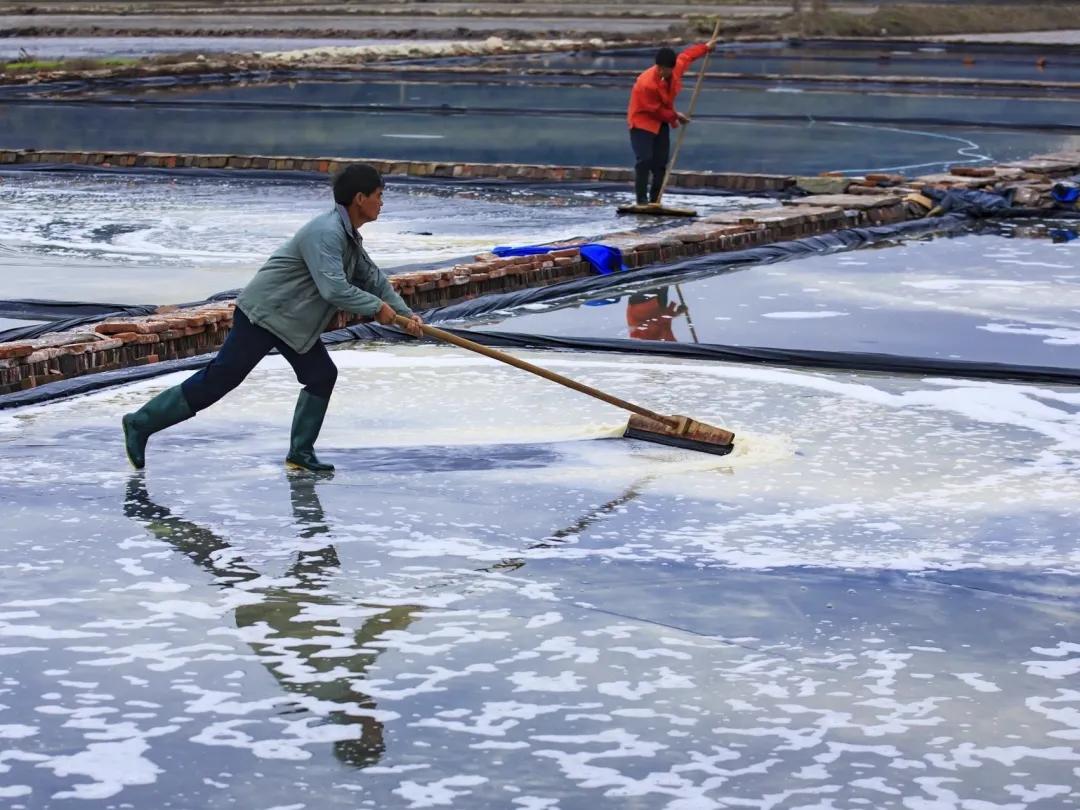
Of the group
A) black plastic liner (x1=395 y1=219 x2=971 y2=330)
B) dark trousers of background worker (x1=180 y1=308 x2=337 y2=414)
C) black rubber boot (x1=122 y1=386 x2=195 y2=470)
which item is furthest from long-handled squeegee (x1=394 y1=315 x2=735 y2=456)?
black plastic liner (x1=395 y1=219 x2=971 y2=330)

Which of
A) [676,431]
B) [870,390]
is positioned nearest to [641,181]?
[870,390]

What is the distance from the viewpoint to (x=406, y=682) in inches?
187

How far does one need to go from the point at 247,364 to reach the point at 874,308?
4455 millimetres

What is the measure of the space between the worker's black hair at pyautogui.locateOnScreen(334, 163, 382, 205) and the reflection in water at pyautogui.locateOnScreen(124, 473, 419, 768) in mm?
981

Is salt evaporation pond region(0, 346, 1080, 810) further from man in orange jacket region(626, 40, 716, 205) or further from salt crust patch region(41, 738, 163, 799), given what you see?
man in orange jacket region(626, 40, 716, 205)

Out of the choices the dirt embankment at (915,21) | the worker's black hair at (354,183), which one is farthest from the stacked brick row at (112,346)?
the dirt embankment at (915,21)

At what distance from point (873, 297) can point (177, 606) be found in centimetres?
601

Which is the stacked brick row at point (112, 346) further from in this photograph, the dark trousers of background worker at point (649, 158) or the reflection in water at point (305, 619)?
the dark trousers of background worker at point (649, 158)

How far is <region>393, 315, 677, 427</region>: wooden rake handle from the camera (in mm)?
6453

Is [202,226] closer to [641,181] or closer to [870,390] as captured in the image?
[641,181]

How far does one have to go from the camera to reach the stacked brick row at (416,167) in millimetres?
15688

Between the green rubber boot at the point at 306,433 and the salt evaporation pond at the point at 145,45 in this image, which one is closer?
the green rubber boot at the point at 306,433

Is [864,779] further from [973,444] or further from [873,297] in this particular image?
[873,297]

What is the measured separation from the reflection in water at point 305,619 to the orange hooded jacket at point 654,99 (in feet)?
25.6
